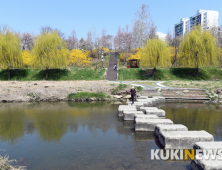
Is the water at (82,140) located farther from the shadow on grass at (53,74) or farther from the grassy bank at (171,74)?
the grassy bank at (171,74)

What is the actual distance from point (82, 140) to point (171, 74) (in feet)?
96.4

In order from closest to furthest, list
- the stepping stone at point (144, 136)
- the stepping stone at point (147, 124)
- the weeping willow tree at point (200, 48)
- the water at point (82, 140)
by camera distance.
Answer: the water at point (82, 140) → the stepping stone at point (144, 136) → the stepping stone at point (147, 124) → the weeping willow tree at point (200, 48)

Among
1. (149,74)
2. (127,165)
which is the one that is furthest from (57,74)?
(127,165)

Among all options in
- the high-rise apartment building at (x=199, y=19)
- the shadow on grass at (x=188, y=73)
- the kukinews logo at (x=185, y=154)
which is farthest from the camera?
the high-rise apartment building at (x=199, y=19)

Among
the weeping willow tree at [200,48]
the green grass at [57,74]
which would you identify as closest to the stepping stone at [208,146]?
the green grass at [57,74]

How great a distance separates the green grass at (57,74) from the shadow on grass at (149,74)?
7.07m

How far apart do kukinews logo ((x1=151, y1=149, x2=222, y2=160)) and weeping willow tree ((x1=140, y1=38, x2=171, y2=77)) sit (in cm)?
2660

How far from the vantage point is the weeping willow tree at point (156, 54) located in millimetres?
32000

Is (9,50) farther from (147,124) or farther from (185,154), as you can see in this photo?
(185,154)

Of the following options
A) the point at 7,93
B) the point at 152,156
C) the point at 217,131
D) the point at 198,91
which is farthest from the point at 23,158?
the point at 198,91

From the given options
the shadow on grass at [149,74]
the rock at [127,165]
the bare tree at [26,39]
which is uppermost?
→ the bare tree at [26,39]

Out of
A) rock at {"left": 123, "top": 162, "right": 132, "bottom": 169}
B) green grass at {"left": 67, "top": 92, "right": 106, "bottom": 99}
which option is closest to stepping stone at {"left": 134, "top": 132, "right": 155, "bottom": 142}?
rock at {"left": 123, "top": 162, "right": 132, "bottom": 169}

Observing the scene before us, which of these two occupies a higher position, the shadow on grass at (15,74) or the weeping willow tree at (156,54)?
the weeping willow tree at (156,54)

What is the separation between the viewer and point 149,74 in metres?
34.3
